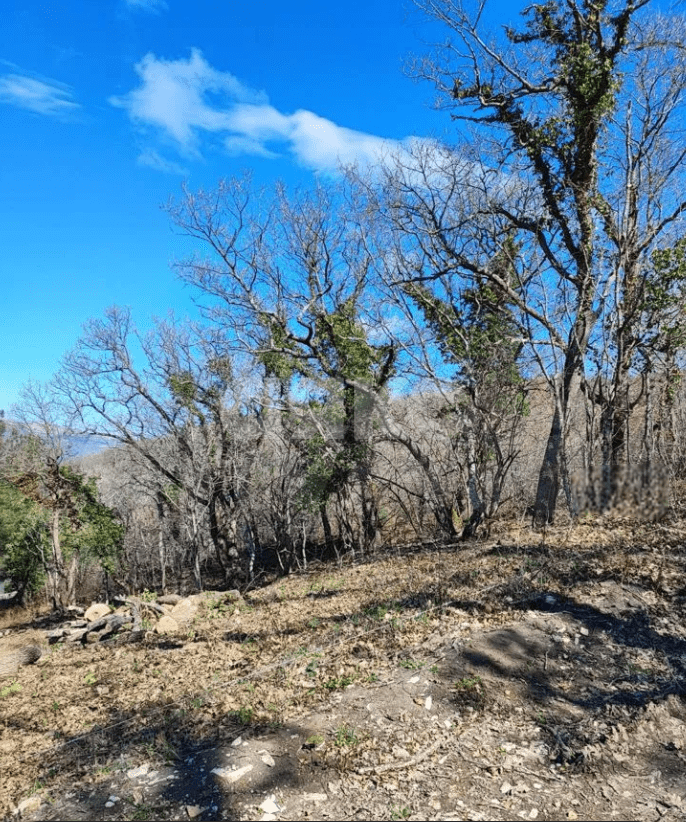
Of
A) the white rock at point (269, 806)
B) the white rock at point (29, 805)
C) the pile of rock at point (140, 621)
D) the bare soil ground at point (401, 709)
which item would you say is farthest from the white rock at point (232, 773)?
the pile of rock at point (140, 621)

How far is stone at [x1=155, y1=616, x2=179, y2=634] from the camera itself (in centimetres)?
756

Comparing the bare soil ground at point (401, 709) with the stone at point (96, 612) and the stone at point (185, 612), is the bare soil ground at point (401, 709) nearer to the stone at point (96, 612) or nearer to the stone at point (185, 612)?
the stone at point (185, 612)

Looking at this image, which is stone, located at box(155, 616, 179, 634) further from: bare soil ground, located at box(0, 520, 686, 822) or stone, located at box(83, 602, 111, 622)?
stone, located at box(83, 602, 111, 622)

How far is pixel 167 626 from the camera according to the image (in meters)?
7.66

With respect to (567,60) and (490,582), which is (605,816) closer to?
(490,582)

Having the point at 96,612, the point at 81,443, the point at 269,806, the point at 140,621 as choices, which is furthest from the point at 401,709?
the point at 81,443

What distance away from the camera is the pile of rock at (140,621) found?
25.4ft

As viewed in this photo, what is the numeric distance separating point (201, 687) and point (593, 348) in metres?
7.50

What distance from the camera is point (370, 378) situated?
1299 centimetres

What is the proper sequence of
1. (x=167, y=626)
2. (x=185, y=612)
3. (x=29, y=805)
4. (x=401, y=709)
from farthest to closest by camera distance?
(x=185, y=612) → (x=167, y=626) → (x=401, y=709) → (x=29, y=805)

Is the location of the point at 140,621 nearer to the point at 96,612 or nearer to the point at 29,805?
the point at 96,612

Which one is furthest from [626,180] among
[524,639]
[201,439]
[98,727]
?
[201,439]

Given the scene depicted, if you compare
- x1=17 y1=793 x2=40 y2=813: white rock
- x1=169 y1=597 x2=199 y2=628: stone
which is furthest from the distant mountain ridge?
x1=17 y1=793 x2=40 y2=813: white rock

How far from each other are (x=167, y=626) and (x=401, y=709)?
4584 mm
